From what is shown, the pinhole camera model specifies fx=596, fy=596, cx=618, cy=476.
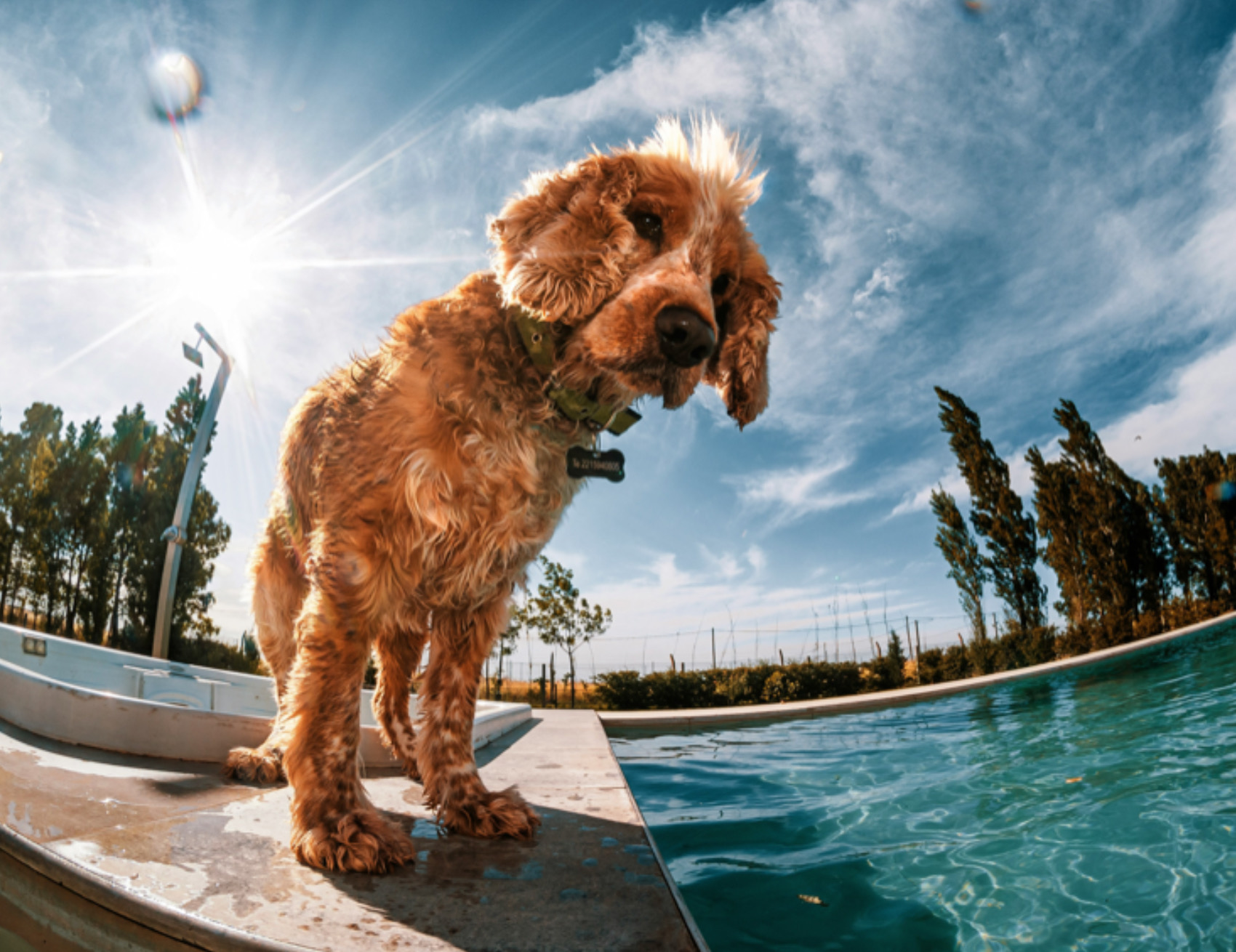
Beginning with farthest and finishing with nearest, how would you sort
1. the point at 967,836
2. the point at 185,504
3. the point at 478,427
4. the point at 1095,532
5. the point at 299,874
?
the point at 1095,532
the point at 185,504
the point at 967,836
the point at 478,427
the point at 299,874

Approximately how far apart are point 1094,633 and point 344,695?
91.6 feet

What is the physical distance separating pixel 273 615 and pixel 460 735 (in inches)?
48.2

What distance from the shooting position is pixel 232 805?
7.68ft

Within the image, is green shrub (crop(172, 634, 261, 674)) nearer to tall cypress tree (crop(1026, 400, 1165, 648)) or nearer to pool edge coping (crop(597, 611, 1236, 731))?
pool edge coping (crop(597, 611, 1236, 731))

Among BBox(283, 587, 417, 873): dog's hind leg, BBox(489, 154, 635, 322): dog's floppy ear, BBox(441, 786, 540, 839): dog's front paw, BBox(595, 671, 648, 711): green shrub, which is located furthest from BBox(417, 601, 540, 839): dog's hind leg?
BBox(595, 671, 648, 711): green shrub

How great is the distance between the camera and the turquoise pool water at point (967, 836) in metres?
2.40

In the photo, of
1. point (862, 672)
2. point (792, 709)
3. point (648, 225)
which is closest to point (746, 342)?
point (648, 225)

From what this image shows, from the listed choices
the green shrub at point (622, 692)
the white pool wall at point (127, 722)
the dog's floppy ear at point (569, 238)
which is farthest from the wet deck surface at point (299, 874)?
the green shrub at point (622, 692)

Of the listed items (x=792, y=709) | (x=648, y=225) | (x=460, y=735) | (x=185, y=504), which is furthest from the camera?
(x=792, y=709)

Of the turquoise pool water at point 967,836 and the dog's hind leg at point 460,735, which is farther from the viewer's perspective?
the turquoise pool water at point 967,836

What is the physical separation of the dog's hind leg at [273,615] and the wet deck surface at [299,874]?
17 centimetres

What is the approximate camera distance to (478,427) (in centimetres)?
212

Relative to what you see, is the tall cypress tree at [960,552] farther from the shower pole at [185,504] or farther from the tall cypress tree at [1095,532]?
the shower pole at [185,504]

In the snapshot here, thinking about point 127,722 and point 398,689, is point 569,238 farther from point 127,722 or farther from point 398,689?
point 127,722
